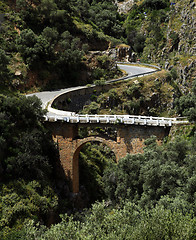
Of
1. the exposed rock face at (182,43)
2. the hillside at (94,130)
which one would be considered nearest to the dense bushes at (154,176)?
the hillside at (94,130)

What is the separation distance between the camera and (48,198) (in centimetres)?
2761

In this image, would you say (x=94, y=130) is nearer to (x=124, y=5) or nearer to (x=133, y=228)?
(x=133, y=228)

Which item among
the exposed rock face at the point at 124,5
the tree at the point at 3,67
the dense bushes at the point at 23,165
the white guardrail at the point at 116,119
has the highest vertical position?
the exposed rock face at the point at 124,5

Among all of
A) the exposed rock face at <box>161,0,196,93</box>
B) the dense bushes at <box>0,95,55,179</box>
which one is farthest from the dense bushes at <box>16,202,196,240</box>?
the exposed rock face at <box>161,0,196,93</box>

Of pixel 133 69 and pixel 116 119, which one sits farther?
pixel 133 69

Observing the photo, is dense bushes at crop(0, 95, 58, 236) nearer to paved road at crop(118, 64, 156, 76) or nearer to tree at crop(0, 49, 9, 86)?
tree at crop(0, 49, 9, 86)

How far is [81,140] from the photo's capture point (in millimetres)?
31797

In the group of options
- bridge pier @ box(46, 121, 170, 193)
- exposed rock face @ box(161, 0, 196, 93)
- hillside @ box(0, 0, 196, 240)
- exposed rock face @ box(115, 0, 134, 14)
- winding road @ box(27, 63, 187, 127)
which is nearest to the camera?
hillside @ box(0, 0, 196, 240)

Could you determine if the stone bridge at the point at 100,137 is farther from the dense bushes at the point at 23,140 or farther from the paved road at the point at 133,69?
the paved road at the point at 133,69

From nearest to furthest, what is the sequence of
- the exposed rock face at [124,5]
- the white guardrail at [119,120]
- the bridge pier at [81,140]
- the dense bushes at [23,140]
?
→ the dense bushes at [23,140]
the white guardrail at [119,120]
the bridge pier at [81,140]
the exposed rock face at [124,5]

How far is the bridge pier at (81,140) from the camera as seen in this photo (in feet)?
94.2

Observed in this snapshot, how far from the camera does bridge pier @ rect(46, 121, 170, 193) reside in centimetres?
2872

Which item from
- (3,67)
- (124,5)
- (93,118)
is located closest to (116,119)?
(93,118)

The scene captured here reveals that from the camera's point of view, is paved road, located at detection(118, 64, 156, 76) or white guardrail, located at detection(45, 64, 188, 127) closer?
white guardrail, located at detection(45, 64, 188, 127)
